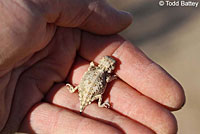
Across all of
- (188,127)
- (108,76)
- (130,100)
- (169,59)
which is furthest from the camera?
(169,59)

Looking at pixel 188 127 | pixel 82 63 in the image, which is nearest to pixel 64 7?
pixel 82 63

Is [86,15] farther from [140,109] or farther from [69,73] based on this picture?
[140,109]

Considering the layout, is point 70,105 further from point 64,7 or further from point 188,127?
point 188,127

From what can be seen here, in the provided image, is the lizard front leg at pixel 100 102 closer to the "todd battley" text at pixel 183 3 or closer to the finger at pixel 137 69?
the finger at pixel 137 69

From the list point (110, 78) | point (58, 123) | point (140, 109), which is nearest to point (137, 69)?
point (110, 78)

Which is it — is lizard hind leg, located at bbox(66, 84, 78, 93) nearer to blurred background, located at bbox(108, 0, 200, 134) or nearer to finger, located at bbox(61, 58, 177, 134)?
finger, located at bbox(61, 58, 177, 134)

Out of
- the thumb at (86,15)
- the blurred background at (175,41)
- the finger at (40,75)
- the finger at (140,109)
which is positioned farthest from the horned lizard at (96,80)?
the blurred background at (175,41)
